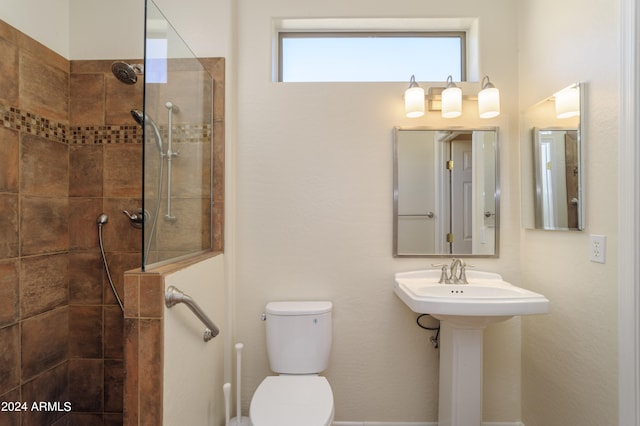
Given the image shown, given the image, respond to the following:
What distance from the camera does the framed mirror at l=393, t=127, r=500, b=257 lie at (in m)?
1.87

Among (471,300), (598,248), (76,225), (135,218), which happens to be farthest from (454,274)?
(76,225)

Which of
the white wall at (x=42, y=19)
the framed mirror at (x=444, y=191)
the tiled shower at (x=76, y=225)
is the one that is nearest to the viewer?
the white wall at (x=42, y=19)

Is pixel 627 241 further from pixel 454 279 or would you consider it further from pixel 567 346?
pixel 454 279

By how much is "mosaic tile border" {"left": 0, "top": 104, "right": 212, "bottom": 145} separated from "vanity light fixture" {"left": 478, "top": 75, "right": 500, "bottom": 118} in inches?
58.7

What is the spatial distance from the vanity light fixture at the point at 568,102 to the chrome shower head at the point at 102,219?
244cm

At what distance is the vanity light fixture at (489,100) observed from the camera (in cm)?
172

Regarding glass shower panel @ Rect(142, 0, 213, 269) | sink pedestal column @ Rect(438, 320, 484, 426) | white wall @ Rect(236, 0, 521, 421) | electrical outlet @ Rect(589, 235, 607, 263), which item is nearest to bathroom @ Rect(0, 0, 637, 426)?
white wall @ Rect(236, 0, 521, 421)

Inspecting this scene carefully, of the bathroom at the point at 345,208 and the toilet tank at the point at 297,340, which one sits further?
the bathroom at the point at 345,208

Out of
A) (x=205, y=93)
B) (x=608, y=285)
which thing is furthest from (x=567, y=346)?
(x=205, y=93)

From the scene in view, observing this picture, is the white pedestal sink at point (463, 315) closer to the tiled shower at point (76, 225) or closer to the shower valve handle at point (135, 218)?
the shower valve handle at point (135, 218)

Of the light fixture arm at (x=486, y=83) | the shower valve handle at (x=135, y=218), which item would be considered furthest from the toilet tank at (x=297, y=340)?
the light fixture arm at (x=486, y=83)

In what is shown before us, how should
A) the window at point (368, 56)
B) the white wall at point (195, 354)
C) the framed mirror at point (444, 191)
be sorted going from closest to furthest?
the white wall at point (195, 354), the framed mirror at point (444, 191), the window at point (368, 56)

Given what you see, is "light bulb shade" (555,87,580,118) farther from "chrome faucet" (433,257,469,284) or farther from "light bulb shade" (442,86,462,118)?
"chrome faucet" (433,257,469,284)

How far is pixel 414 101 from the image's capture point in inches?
69.7
